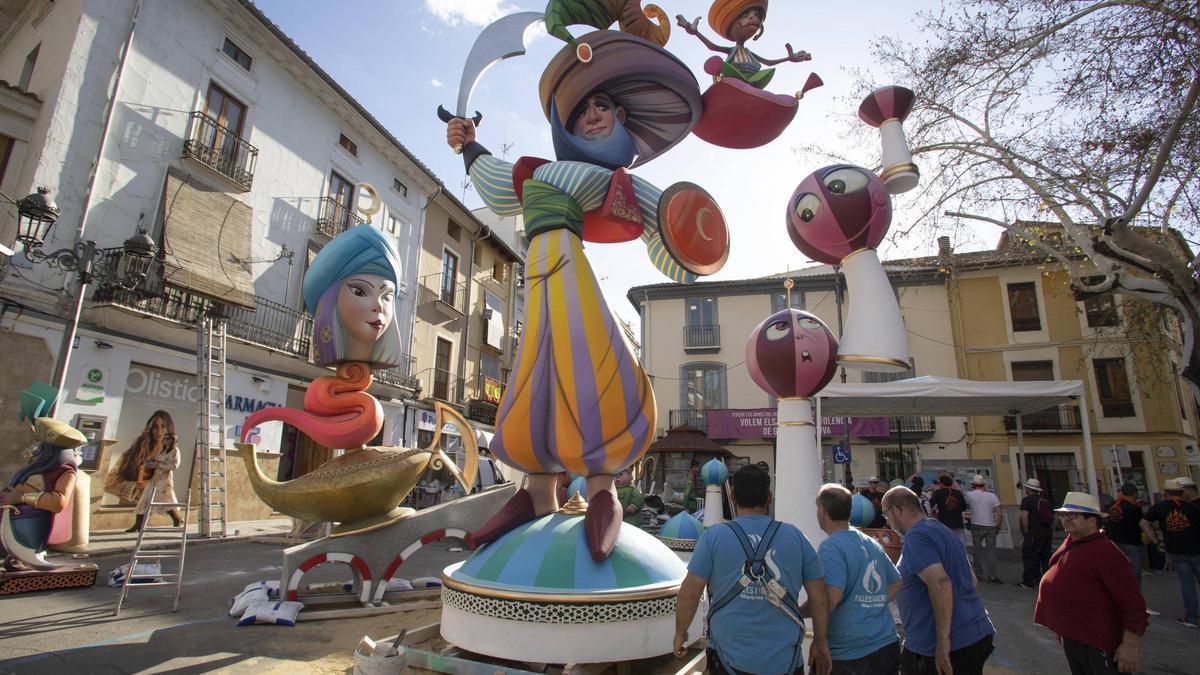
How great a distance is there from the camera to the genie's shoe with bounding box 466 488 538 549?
12.0 feet

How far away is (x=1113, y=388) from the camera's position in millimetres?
20234

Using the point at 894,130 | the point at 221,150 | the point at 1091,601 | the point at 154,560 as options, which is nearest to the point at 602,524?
the point at 1091,601

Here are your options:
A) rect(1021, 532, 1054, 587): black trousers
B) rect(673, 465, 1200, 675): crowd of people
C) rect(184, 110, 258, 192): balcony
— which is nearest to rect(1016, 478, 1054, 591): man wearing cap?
rect(1021, 532, 1054, 587): black trousers

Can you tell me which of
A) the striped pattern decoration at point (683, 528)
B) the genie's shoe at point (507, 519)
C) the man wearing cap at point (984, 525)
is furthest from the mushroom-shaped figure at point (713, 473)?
the genie's shoe at point (507, 519)

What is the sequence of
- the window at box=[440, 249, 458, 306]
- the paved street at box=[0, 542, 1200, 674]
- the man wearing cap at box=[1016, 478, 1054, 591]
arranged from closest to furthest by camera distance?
the paved street at box=[0, 542, 1200, 674], the man wearing cap at box=[1016, 478, 1054, 591], the window at box=[440, 249, 458, 306]

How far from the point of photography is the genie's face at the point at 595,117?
422cm

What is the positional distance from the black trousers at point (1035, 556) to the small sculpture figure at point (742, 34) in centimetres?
770

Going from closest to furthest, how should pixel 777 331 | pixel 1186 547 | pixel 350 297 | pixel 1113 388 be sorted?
pixel 777 331 → pixel 350 297 → pixel 1186 547 → pixel 1113 388

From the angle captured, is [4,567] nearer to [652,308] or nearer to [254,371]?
[254,371]

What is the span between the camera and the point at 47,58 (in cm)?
1061

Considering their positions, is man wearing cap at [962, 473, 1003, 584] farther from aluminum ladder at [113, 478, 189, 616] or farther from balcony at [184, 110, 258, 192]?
balcony at [184, 110, 258, 192]

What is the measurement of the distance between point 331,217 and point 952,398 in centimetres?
1493

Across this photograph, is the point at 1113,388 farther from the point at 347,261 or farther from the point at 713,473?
the point at 347,261

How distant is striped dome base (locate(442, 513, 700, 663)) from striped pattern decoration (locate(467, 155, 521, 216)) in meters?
2.36
